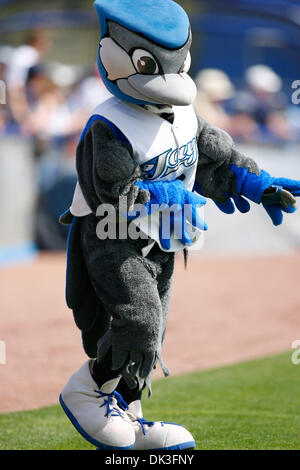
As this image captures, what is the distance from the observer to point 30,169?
1007 cm

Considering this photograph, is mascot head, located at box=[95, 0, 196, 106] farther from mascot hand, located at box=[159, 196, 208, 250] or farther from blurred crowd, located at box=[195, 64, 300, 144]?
blurred crowd, located at box=[195, 64, 300, 144]

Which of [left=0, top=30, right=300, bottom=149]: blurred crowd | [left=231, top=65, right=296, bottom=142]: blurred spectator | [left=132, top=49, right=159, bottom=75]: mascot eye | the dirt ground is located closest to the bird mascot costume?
[left=132, top=49, right=159, bottom=75]: mascot eye

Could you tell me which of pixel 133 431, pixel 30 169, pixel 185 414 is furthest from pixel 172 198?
pixel 30 169

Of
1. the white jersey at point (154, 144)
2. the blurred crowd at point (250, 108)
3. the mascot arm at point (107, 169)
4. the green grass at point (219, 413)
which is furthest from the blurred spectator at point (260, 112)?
the mascot arm at point (107, 169)

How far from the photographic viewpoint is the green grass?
3842 mm

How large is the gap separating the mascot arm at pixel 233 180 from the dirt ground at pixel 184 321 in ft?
6.33

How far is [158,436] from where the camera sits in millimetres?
3467

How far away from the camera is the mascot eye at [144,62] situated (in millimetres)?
3189

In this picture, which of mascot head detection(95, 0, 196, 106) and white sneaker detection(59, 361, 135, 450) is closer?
mascot head detection(95, 0, 196, 106)

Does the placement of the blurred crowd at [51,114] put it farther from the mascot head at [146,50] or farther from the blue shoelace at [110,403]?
the blue shoelace at [110,403]

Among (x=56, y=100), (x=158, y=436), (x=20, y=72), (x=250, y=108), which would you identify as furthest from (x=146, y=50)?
(x=250, y=108)

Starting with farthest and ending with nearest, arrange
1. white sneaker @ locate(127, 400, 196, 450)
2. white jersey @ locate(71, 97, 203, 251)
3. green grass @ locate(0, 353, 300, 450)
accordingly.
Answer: green grass @ locate(0, 353, 300, 450), white sneaker @ locate(127, 400, 196, 450), white jersey @ locate(71, 97, 203, 251)

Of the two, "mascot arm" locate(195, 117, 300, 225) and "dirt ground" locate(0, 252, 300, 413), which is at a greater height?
"mascot arm" locate(195, 117, 300, 225)
